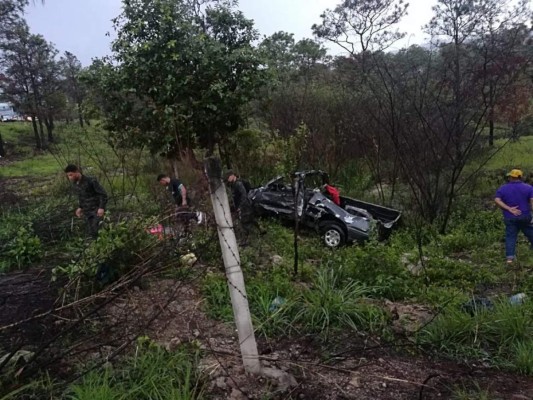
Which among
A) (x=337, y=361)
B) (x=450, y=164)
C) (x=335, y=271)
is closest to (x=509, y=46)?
(x=450, y=164)

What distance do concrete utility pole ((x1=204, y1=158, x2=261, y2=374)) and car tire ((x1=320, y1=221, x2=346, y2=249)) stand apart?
6176 millimetres

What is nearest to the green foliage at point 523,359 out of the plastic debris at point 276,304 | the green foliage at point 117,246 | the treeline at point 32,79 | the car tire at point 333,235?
the plastic debris at point 276,304

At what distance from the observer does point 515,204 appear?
7.28 metres

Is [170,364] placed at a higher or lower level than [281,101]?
lower

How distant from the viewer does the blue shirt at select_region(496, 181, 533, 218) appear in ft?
23.7

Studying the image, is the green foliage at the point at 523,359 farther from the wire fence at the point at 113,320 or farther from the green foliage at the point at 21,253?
the green foliage at the point at 21,253

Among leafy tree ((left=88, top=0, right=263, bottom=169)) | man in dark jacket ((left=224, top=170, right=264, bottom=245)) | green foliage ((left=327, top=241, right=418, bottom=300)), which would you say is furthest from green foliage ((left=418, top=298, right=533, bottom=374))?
leafy tree ((left=88, top=0, right=263, bottom=169))

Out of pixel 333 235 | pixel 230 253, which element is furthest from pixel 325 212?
pixel 230 253

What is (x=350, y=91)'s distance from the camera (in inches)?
650

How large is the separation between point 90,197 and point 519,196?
662 centimetres

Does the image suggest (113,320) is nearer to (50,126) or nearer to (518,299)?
(518,299)

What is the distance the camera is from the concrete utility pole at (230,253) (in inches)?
125

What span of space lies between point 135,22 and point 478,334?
407 inches

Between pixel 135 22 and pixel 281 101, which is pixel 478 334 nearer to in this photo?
pixel 135 22
